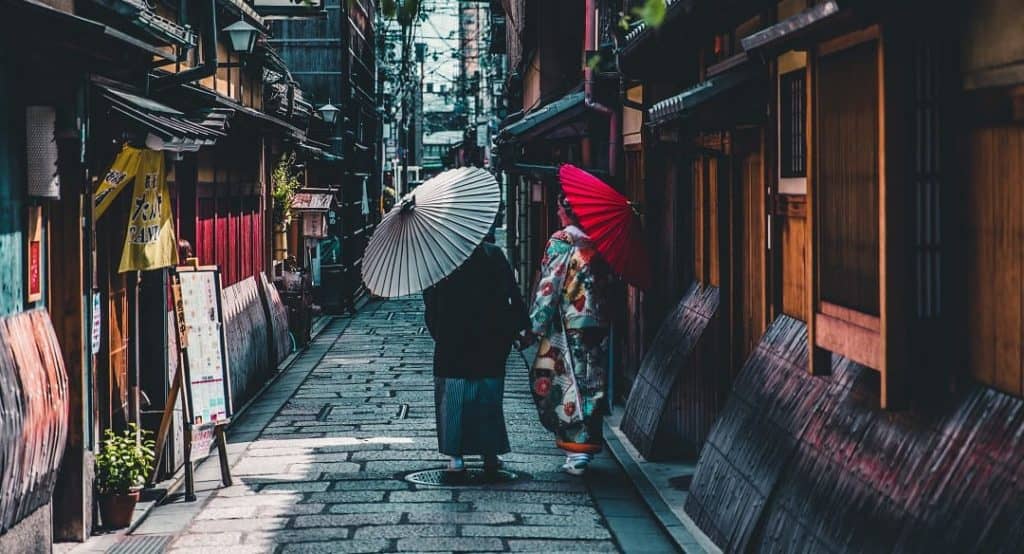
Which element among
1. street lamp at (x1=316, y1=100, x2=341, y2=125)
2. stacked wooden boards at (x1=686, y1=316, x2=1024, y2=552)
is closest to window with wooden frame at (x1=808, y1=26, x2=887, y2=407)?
stacked wooden boards at (x1=686, y1=316, x2=1024, y2=552)

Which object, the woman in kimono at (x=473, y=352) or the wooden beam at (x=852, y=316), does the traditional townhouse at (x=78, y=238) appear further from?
the wooden beam at (x=852, y=316)

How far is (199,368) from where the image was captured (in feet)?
41.5

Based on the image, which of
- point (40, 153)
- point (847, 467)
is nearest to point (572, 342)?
point (40, 153)

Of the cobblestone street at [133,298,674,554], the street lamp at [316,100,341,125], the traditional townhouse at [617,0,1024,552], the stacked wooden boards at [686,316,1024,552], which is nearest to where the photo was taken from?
the stacked wooden boards at [686,316,1024,552]

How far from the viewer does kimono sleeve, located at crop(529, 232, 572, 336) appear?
532 inches

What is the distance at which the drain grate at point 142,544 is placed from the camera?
10.6 meters

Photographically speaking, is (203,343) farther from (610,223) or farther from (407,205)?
(610,223)

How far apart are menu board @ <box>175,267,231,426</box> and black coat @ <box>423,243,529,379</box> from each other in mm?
2068

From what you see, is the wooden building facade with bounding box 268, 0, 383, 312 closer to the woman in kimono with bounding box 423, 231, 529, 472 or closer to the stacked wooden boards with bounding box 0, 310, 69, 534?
the woman in kimono with bounding box 423, 231, 529, 472

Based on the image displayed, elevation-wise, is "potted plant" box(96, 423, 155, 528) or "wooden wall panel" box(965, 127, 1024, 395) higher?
"wooden wall panel" box(965, 127, 1024, 395)

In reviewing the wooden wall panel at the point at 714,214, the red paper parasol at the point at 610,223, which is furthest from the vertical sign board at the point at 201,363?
the wooden wall panel at the point at 714,214

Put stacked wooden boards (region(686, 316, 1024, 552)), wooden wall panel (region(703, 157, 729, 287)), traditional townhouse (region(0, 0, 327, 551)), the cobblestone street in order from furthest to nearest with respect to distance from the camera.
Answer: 1. wooden wall panel (region(703, 157, 729, 287))
2. the cobblestone street
3. traditional townhouse (region(0, 0, 327, 551))
4. stacked wooden boards (region(686, 316, 1024, 552))

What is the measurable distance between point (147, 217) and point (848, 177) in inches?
283

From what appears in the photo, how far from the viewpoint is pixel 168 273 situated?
14.6 meters
